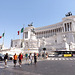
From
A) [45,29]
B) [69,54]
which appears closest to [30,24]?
[45,29]

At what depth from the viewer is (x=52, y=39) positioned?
6341 cm

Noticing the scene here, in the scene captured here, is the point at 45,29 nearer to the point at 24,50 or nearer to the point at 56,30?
the point at 56,30

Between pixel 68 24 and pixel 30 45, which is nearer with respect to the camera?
pixel 30 45

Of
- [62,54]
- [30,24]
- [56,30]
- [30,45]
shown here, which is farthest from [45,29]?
[62,54]

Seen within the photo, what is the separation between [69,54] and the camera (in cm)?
3591

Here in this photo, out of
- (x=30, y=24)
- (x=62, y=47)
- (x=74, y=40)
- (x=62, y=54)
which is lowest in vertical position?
(x=62, y=54)

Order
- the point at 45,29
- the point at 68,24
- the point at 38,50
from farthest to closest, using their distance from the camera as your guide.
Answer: the point at 45,29, the point at 68,24, the point at 38,50

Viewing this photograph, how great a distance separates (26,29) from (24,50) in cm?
4992

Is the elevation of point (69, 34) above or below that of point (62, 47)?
above

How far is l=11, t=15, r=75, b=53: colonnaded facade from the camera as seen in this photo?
1772 inches

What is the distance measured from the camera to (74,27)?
67.8 metres

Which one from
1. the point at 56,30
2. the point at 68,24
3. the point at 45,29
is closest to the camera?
the point at 68,24

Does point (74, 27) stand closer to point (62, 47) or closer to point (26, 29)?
point (62, 47)

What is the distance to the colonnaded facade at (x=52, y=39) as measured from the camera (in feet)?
148
